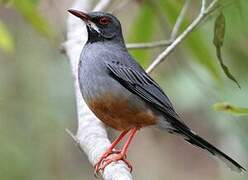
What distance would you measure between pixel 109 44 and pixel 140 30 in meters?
0.43

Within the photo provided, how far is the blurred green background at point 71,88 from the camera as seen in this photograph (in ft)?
16.6

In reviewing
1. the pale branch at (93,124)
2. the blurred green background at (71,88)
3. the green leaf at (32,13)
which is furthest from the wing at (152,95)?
the green leaf at (32,13)

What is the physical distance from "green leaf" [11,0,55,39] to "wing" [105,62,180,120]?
854 millimetres

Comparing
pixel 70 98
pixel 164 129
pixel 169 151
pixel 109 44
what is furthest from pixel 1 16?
pixel 164 129

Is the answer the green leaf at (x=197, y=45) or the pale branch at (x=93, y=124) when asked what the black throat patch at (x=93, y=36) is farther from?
the green leaf at (x=197, y=45)

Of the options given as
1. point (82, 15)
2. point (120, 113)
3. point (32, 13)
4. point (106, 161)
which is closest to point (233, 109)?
point (106, 161)

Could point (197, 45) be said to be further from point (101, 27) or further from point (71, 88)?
point (71, 88)

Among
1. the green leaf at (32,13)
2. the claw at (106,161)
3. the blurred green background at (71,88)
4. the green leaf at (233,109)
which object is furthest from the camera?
the blurred green background at (71,88)

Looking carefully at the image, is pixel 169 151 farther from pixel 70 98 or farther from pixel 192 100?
pixel 192 100

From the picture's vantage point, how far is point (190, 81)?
6.14 meters

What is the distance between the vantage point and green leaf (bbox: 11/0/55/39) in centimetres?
494

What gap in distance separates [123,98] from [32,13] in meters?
1.16

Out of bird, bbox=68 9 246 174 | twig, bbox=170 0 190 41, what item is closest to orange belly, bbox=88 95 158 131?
bird, bbox=68 9 246 174

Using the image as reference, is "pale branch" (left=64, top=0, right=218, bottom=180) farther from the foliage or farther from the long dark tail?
the long dark tail
